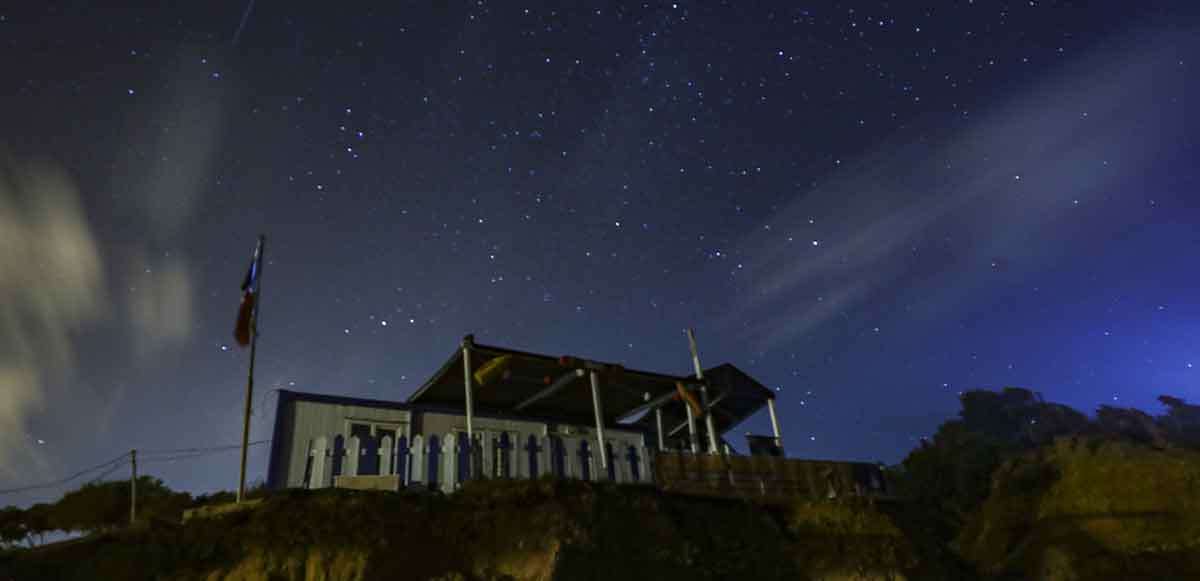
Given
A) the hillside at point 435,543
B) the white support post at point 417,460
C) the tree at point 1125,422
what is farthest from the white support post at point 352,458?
the tree at point 1125,422

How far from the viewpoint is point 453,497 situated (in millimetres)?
11203

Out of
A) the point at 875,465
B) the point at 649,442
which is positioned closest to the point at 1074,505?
→ the point at 875,465

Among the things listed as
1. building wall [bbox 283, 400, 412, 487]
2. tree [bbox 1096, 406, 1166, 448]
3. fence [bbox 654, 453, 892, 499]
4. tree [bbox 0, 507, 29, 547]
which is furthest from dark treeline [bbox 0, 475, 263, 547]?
tree [bbox 1096, 406, 1166, 448]

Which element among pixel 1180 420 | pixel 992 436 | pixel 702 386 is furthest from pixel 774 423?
pixel 1180 420

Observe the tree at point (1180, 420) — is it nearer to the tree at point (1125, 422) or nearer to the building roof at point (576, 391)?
the tree at point (1125, 422)

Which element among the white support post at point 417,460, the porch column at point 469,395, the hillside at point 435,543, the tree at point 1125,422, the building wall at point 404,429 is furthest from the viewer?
the tree at point 1125,422

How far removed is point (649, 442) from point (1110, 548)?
634 inches

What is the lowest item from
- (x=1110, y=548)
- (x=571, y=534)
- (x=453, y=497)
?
(x=1110, y=548)

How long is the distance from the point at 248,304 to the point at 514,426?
31.3 ft

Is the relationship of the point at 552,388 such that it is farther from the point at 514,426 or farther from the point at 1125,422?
the point at 1125,422

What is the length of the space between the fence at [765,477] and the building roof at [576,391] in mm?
3919

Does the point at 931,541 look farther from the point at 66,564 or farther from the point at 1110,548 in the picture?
the point at 66,564

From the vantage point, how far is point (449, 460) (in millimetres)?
13039

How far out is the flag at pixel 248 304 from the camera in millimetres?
13404
